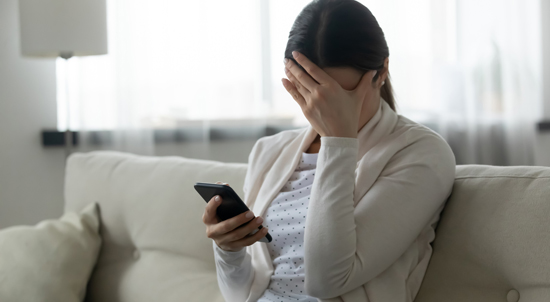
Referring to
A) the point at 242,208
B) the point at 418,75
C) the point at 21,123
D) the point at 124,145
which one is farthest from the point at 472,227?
the point at 21,123

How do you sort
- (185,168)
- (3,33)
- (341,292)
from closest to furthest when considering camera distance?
1. (341,292)
2. (185,168)
3. (3,33)

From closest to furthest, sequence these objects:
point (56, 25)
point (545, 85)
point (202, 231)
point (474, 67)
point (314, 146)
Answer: point (314, 146)
point (202, 231)
point (56, 25)
point (474, 67)
point (545, 85)

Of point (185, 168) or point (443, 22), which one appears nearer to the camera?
point (185, 168)

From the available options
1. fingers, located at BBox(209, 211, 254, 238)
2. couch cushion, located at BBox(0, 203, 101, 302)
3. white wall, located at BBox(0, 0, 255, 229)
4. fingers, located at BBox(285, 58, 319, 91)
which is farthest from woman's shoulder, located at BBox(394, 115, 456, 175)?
white wall, located at BBox(0, 0, 255, 229)

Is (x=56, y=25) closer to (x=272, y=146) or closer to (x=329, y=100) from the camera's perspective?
(x=272, y=146)

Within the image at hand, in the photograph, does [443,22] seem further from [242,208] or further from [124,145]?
[242,208]

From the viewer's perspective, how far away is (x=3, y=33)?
257 centimetres

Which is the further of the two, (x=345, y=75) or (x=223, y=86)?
(x=223, y=86)

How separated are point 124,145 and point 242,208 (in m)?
1.81

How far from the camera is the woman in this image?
0.95m

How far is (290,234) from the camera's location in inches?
43.1

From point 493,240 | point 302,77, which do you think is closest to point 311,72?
point 302,77

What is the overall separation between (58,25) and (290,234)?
4.79 ft

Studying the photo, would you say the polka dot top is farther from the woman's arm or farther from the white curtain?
the white curtain
